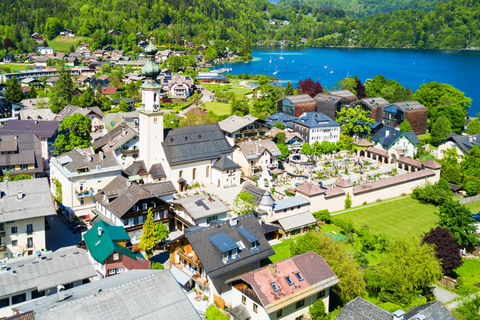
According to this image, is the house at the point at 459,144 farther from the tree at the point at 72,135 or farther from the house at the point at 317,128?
the tree at the point at 72,135

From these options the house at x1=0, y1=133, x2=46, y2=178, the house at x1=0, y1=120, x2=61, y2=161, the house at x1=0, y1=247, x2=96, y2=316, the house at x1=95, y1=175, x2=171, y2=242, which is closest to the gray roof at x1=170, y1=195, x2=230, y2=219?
the house at x1=95, y1=175, x2=171, y2=242

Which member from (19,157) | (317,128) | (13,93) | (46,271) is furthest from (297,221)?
(13,93)

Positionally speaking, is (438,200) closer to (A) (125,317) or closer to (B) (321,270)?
(B) (321,270)

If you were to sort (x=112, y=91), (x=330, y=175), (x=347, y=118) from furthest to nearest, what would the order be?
(x=112, y=91), (x=347, y=118), (x=330, y=175)

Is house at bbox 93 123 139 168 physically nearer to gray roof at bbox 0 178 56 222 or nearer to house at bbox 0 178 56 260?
gray roof at bbox 0 178 56 222

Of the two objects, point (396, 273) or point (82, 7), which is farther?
point (82, 7)

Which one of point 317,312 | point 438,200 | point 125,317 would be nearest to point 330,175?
point 438,200
